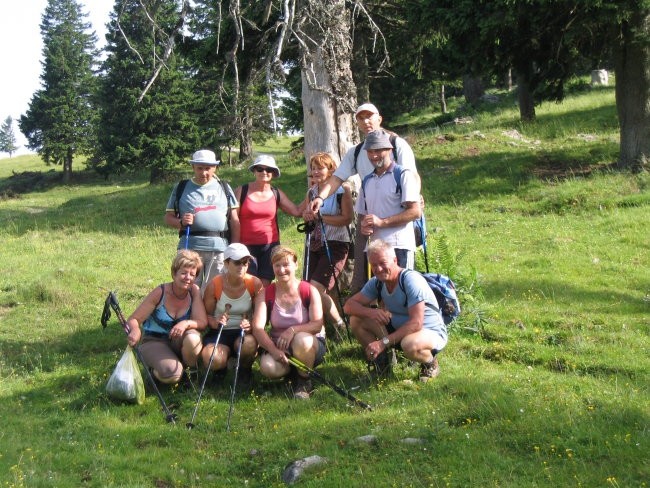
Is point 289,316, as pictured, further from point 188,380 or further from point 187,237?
point 187,237

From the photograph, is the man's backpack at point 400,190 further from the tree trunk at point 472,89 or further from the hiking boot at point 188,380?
the tree trunk at point 472,89

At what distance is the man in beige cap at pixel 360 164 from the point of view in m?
6.62

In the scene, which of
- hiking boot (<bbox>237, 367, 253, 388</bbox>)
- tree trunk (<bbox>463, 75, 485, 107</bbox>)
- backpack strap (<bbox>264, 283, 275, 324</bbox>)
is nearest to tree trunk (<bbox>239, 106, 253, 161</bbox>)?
backpack strap (<bbox>264, 283, 275, 324</bbox>)

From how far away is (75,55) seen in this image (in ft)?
162

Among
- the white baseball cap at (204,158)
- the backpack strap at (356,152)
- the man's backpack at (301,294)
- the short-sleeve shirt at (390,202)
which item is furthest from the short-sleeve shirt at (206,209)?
the short-sleeve shirt at (390,202)

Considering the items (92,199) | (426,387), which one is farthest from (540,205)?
(92,199)

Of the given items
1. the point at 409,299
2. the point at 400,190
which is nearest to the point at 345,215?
the point at 400,190

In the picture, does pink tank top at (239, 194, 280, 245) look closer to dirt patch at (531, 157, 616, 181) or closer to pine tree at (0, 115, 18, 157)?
dirt patch at (531, 157, 616, 181)

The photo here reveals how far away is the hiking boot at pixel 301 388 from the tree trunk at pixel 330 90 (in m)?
2.72

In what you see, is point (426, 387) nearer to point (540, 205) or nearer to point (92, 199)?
point (540, 205)

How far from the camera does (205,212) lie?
23.7 feet

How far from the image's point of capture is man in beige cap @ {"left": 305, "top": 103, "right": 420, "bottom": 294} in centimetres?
662

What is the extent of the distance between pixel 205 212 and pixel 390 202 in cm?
197

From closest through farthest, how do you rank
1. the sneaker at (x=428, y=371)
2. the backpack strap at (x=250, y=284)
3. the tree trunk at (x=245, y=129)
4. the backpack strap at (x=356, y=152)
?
the sneaker at (x=428, y=371) < the backpack strap at (x=250, y=284) < the backpack strap at (x=356, y=152) < the tree trunk at (x=245, y=129)
